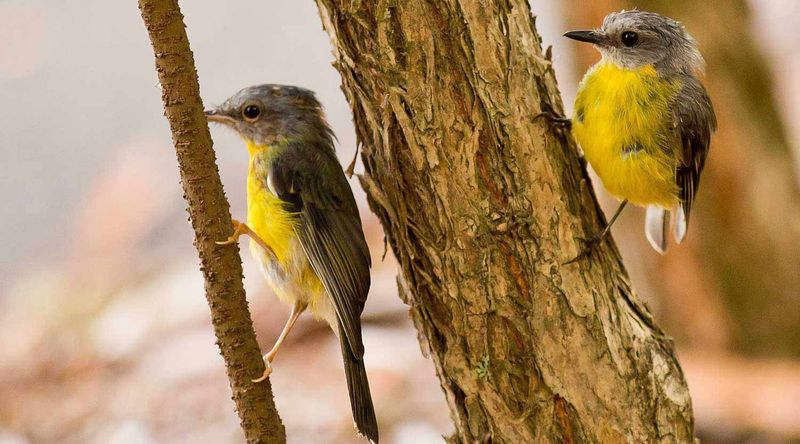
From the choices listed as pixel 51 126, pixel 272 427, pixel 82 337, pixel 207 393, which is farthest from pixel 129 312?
pixel 272 427

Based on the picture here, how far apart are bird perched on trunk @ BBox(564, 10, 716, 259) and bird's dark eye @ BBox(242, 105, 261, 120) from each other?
4.02 feet

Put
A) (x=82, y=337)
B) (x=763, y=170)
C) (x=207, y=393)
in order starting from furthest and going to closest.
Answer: (x=82, y=337), (x=207, y=393), (x=763, y=170)

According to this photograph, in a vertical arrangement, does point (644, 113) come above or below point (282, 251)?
above

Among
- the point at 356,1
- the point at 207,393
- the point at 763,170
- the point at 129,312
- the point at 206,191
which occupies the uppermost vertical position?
the point at 356,1

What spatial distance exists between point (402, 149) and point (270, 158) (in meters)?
0.80

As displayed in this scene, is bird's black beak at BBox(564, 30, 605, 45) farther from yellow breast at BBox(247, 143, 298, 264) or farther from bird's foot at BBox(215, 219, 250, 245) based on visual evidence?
bird's foot at BBox(215, 219, 250, 245)

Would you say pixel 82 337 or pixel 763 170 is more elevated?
pixel 763 170

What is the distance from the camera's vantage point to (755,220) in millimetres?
5840

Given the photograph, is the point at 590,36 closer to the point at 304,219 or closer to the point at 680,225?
the point at 680,225

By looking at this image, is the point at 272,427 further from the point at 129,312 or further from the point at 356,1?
the point at 129,312

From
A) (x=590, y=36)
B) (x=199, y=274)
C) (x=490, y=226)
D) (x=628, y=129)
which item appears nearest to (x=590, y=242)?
(x=490, y=226)

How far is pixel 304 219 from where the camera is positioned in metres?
3.45

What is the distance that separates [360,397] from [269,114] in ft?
3.86

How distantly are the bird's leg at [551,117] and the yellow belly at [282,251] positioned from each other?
993 millimetres
